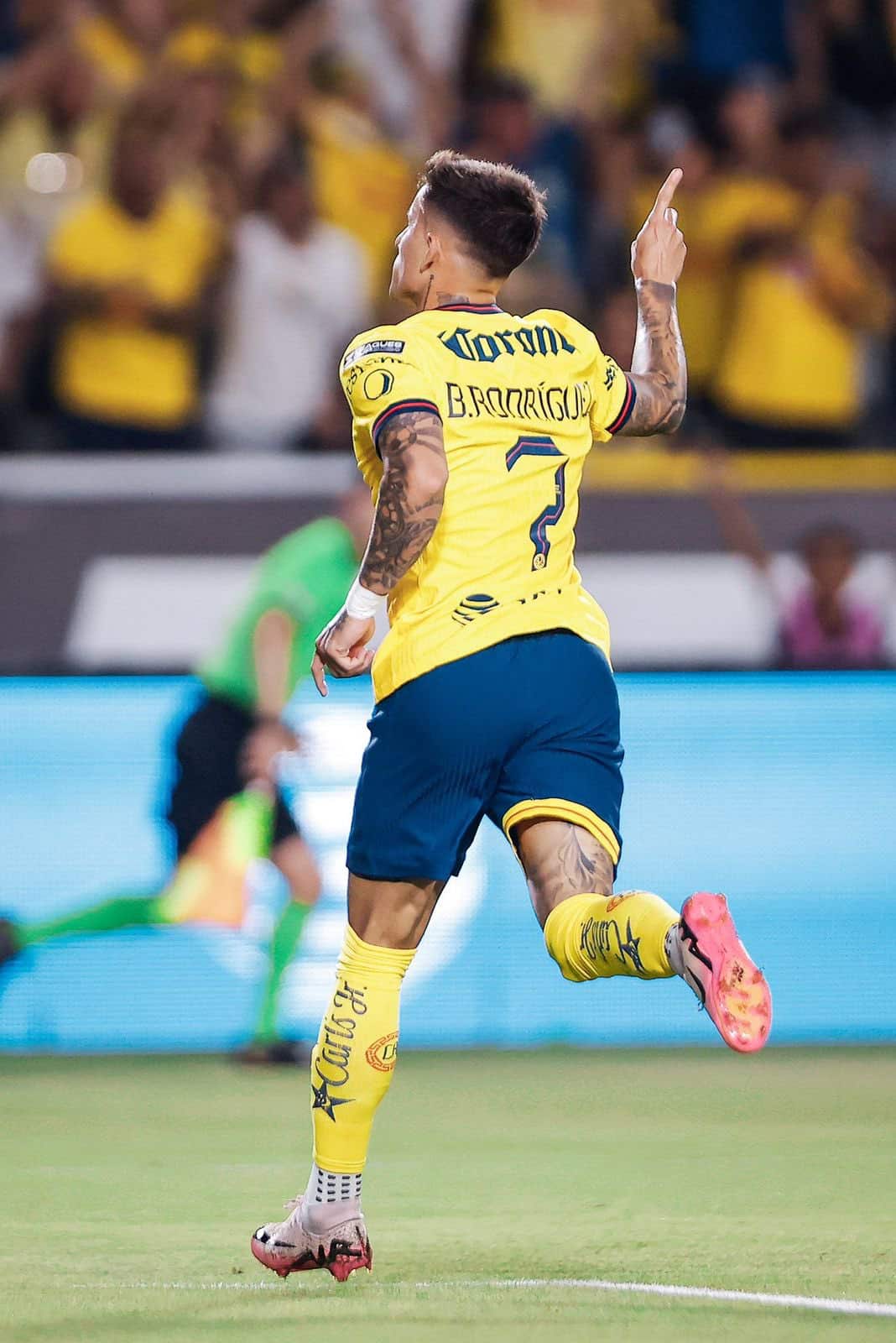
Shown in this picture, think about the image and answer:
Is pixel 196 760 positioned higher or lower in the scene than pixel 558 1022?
higher

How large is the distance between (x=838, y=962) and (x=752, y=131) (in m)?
5.43

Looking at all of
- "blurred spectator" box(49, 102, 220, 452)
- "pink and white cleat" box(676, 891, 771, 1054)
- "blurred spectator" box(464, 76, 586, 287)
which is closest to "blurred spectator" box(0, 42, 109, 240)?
"blurred spectator" box(49, 102, 220, 452)

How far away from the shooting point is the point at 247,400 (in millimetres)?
10812

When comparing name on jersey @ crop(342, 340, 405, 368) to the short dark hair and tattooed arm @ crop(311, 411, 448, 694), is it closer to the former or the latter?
tattooed arm @ crop(311, 411, 448, 694)

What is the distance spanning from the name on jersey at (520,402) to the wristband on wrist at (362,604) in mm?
362

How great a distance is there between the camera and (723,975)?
3490 millimetres

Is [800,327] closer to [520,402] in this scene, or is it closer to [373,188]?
[373,188]

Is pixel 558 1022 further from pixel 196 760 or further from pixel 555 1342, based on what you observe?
pixel 555 1342

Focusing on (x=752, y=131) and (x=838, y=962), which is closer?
(x=838, y=962)

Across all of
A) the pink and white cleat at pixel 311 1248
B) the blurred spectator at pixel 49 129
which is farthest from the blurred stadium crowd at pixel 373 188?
the pink and white cleat at pixel 311 1248

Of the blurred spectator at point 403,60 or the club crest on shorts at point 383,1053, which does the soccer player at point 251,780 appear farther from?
the blurred spectator at point 403,60

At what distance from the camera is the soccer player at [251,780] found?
7.28 metres

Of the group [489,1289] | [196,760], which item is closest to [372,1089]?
[489,1289]

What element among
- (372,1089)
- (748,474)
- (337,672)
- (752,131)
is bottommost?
(372,1089)
